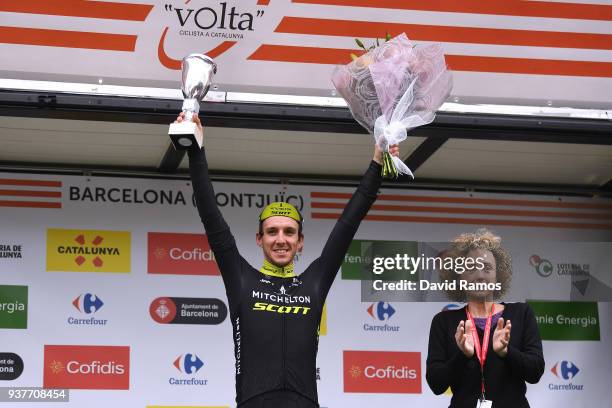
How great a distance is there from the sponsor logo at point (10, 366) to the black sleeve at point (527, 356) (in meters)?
2.73

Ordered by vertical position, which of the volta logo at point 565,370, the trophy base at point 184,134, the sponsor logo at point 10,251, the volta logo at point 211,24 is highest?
the volta logo at point 211,24

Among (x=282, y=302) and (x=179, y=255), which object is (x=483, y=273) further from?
(x=179, y=255)

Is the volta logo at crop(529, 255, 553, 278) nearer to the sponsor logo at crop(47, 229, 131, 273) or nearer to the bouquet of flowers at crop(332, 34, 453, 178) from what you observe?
the sponsor logo at crop(47, 229, 131, 273)

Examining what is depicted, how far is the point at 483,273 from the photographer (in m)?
4.31

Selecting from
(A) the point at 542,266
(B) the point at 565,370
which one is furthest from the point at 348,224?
(B) the point at 565,370

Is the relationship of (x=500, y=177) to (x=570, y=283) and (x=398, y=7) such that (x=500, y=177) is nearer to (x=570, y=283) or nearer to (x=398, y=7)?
(x=570, y=283)

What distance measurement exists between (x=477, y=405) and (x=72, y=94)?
2284mm

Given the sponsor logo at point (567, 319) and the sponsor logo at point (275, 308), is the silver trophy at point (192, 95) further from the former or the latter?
the sponsor logo at point (567, 319)

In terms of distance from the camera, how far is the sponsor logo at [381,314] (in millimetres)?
6039

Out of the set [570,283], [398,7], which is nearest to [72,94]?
[398,7]

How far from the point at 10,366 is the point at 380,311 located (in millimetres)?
2037

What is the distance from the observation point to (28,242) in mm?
5723

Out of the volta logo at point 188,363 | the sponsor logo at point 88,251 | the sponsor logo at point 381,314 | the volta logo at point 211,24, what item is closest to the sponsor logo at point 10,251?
the sponsor logo at point 88,251

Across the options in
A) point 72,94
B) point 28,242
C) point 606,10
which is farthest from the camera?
point 28,242
